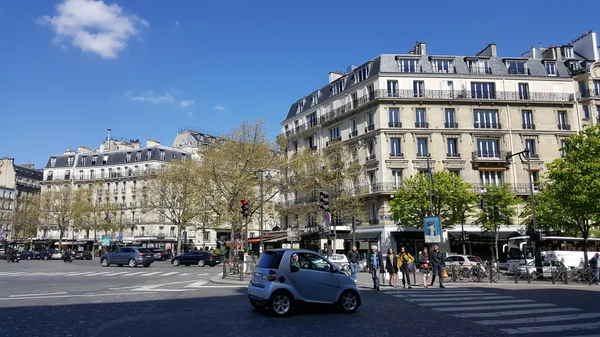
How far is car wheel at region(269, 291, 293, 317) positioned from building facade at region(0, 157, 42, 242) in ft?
264

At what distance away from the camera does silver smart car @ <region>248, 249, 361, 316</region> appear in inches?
385

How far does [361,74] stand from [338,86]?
12.5 ft

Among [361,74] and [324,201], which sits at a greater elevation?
[361,74]

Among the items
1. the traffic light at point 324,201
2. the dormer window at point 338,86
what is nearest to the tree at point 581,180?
the traffic light at point 324,201

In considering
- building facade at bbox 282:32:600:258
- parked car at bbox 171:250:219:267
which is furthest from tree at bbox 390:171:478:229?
parked car at bbox 171:250:219:267

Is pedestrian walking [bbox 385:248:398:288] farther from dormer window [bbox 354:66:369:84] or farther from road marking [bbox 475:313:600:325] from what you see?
dormer window [bbox 354:66:369:84]

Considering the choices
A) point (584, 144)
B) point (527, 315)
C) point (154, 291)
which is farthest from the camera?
point (584, 144)

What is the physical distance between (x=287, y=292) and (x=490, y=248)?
1334 inches

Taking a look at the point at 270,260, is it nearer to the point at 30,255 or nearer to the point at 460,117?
the point at 460,117

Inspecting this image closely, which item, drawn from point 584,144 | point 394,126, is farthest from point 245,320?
point 394,126

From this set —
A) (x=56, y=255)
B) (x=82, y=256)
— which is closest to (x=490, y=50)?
(x=82, y=256)

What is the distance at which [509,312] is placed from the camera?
10898 millimetres

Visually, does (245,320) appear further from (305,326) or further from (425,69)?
(425,69)

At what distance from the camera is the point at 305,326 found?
8.79 meters
